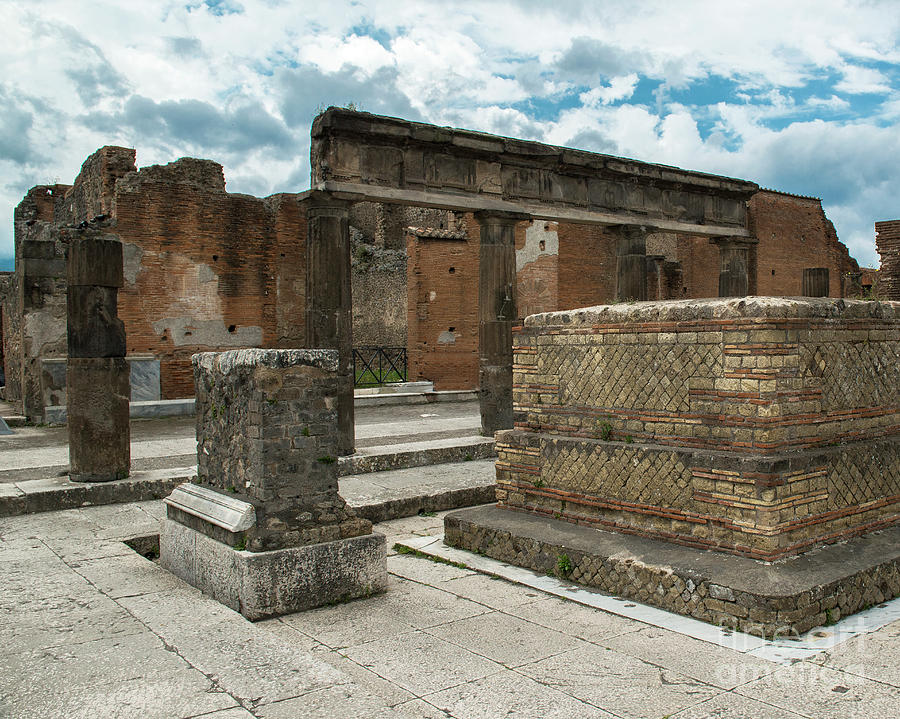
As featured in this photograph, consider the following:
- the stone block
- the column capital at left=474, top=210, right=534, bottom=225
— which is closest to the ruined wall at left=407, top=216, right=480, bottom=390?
the stone block

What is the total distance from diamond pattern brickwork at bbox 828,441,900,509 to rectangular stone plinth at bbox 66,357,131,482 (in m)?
5.54

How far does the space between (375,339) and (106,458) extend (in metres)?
19.3

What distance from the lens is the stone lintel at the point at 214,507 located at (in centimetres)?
407

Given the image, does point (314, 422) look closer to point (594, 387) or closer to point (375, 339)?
point (594, 387)

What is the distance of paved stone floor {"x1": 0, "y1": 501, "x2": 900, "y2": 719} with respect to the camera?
9.29 feet

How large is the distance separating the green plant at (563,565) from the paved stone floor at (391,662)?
288 millimetres

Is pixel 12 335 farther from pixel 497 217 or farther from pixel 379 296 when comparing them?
pixel 379 296

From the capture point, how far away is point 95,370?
6594mm

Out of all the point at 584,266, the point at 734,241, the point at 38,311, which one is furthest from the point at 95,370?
the point at 584,266

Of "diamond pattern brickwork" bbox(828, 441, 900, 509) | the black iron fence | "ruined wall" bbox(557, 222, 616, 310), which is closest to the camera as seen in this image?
"diamond pattern brickwork" bbox(828, 441, 900, 509)

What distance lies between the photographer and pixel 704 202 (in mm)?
12164

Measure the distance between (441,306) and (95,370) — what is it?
10.1m

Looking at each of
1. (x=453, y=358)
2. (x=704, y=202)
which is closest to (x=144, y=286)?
(x=453, y=358)

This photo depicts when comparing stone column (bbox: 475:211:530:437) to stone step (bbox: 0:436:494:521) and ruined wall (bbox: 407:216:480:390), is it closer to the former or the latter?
stone step (bbox: 0:436:494:521)
